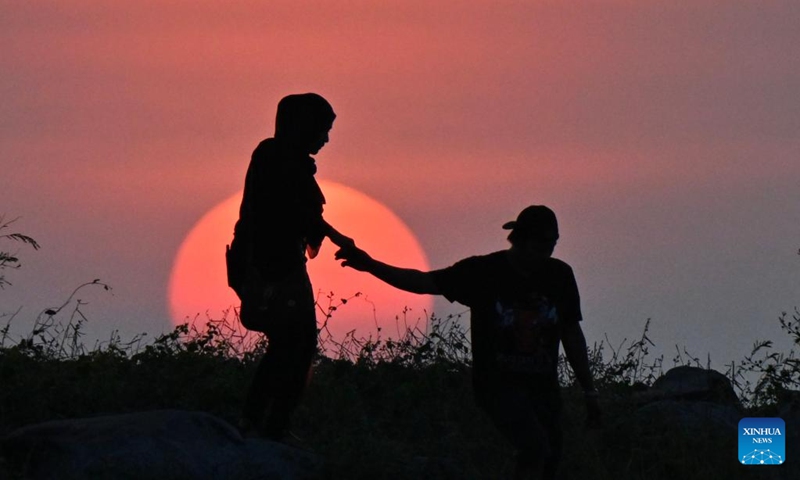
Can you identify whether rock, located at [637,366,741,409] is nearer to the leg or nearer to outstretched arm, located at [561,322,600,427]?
outstretched arm, located at [561,322,600,427]

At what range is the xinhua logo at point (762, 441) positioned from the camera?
8.61 m

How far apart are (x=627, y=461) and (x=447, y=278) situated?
242 centimetres

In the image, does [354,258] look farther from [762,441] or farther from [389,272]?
[762,441]

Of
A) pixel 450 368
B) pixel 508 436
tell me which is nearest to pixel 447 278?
pixel 508 436

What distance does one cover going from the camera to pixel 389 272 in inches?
283

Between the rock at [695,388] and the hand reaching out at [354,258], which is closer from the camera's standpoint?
the hand reaching out at [354,258]

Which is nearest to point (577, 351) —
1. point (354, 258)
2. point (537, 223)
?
point (537, 223)

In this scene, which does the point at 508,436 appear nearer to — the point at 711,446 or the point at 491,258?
the point at 491,258

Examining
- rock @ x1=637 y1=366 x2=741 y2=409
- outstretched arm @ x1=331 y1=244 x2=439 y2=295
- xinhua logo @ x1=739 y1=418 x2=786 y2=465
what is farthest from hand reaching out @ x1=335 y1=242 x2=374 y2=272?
rock @ x1=637 y1=366 x2=741 y2=409

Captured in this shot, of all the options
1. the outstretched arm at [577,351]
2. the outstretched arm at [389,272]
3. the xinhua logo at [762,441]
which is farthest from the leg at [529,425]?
the xinhua logo at [762,441]

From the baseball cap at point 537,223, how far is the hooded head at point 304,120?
136 centimetres

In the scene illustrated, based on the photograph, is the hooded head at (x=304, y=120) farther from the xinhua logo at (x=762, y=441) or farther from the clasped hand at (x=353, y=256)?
the xinhua logo at (x=762, y=441)

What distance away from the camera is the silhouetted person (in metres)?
7.43

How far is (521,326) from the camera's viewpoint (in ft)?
23.0
